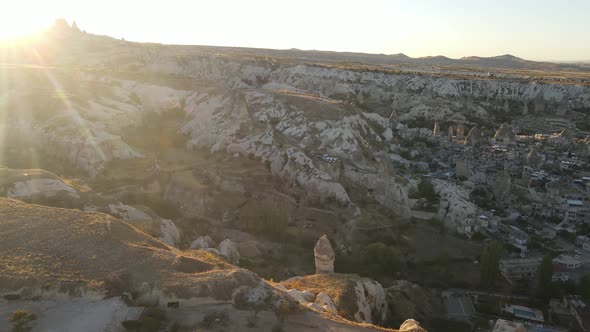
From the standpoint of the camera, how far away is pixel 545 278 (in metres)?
22.1

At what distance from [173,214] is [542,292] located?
1997 cm

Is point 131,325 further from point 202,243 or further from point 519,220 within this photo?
point 519,220

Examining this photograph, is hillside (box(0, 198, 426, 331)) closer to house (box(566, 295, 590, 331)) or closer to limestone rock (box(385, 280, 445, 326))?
limestone rock (box(385, 280, 445, 326))

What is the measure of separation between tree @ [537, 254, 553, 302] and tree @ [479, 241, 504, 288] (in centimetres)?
197

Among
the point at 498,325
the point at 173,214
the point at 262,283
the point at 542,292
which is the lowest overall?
the point at 542,292

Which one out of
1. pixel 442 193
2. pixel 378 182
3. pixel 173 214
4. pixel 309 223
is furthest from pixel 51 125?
pixel 442 193

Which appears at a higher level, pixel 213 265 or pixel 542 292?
pixel 213 265

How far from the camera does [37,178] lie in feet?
60.5

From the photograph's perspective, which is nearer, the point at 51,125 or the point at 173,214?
the point at 173,214

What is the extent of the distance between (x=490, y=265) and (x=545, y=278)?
2.65 m

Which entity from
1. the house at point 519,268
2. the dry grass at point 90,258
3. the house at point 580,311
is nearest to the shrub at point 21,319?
the dry grass at point 90,258

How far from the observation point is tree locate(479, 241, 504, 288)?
73.3ft

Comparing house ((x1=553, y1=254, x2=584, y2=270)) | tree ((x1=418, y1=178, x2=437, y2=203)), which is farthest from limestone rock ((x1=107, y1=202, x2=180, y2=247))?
house ((x1=553, y1=254, x2=584, y2=270))

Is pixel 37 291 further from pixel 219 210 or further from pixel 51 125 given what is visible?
pixel 51 125
